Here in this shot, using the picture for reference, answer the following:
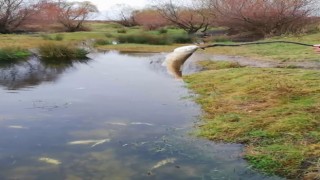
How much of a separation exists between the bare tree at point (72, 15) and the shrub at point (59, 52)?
29880 millimetres

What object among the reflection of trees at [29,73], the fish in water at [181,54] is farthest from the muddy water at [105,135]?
the fish in water at [181,54]

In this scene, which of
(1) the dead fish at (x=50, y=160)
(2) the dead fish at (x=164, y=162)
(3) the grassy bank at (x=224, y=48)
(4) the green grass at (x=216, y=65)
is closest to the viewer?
(2) the dead fish at (x=164, y=162)

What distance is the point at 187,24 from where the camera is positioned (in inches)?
1948

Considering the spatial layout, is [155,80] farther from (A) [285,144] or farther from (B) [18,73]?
(A) [285,144]

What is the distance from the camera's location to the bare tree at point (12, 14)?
47562mm

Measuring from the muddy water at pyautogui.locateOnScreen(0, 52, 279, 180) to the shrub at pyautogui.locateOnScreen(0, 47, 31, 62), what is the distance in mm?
7835

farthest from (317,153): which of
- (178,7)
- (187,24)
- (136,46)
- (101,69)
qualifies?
(178,7)

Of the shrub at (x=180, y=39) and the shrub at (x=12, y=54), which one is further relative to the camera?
the shrub at (x=180, y=39)

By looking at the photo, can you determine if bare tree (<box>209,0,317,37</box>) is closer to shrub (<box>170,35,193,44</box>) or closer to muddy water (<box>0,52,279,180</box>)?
shrub (<box>170,35,193,44</box>)

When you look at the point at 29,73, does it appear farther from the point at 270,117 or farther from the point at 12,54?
the point at 270,117

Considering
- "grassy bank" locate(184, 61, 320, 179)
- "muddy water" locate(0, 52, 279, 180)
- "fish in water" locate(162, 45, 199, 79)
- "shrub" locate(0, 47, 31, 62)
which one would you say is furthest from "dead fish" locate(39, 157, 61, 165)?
"shrub" locate(0, 47, 31, 62)

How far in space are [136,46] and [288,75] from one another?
20221mm

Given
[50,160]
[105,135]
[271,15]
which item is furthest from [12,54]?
[271,15]

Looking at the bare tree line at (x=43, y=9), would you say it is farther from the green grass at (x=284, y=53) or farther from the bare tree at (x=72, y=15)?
the green grass at (x=284, y=53)
